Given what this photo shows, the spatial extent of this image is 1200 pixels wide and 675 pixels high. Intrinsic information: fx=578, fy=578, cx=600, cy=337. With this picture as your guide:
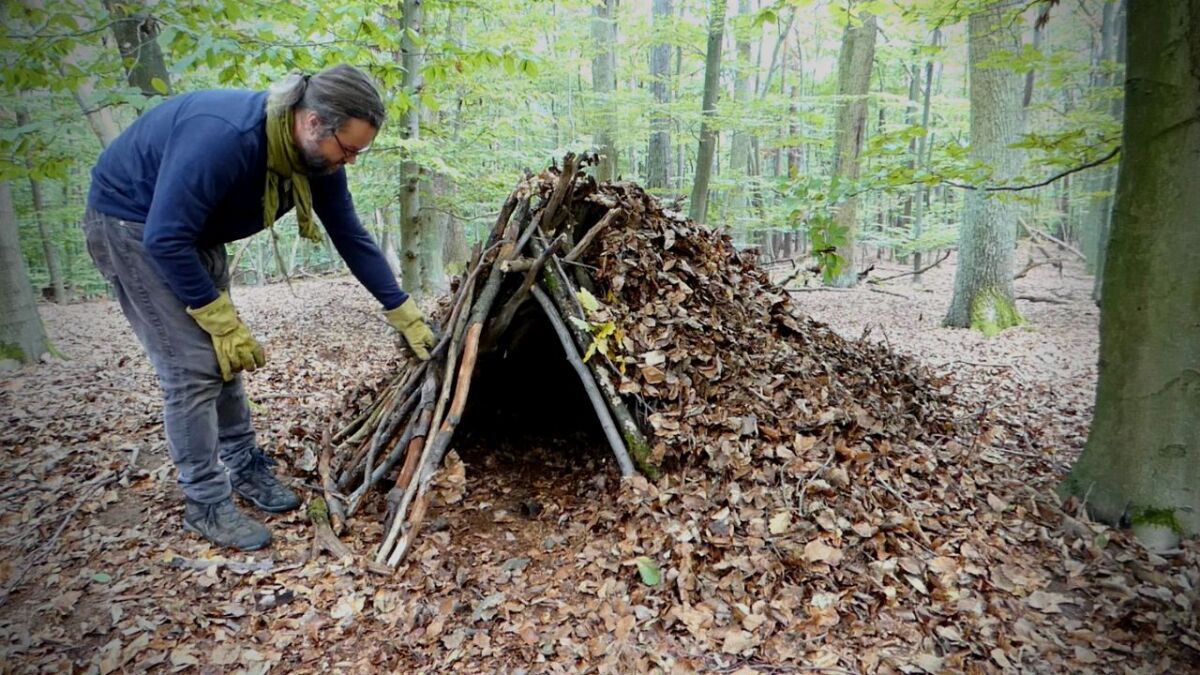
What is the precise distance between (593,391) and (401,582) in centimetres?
135

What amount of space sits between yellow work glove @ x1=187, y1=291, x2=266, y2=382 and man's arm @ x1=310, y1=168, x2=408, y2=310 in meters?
0.60

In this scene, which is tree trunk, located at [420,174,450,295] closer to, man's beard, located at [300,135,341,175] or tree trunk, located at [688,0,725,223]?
tree trunk, located at [688,0,725,223]

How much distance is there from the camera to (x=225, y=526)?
2.85 m

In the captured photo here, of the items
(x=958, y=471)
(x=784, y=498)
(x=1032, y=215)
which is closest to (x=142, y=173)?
(x=784, y=498)

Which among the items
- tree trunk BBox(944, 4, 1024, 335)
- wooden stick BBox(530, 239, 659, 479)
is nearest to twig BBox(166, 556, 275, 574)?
wooden stick BBox(530, 239, 659, 479)

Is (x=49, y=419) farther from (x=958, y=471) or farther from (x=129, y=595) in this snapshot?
(x=958, y=471)

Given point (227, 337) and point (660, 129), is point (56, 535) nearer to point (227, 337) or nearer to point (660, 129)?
point (227, 337)

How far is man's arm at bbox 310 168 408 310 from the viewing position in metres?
3.00

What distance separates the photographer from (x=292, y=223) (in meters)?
18.4

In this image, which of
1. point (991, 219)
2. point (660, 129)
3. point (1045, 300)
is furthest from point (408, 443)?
point (1045, 300)

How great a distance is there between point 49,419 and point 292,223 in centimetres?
1589

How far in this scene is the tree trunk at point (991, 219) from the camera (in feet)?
24.6

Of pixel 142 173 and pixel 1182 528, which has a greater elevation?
pixel 142 173

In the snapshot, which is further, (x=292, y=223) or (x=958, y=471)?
(x=292, y=223)
